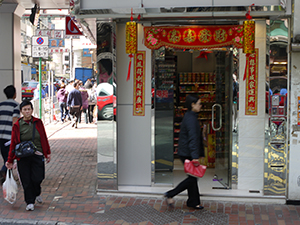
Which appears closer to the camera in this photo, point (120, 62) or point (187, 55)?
point (120, 62)

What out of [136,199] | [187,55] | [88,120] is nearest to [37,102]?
[88,120]

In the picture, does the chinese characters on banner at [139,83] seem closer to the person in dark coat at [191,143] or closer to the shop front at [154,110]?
the shop front at [154,110]

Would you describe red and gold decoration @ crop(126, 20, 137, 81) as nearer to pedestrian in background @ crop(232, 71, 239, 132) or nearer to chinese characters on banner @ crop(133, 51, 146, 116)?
chinese characters on banner @ crop(133, 51, 146, 116)

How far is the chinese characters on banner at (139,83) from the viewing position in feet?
22.3

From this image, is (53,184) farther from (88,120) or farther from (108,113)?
(88,120)

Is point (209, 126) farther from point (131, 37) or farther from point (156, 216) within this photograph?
point (156, 216)

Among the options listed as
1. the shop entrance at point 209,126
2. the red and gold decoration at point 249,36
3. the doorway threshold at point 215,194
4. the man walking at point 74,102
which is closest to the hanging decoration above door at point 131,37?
the shop entrance at point 209,126

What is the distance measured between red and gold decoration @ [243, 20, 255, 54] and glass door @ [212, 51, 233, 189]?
64 cm

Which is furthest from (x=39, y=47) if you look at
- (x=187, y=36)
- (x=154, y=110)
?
(x=187, y=36)

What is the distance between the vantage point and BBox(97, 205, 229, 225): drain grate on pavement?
223 inches

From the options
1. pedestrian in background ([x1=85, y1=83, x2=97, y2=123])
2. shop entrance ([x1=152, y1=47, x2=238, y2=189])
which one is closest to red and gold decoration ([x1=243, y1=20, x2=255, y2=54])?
shop entrance ([x1=152, y1=47, x2=238, y2=189])

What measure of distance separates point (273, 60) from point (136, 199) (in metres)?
3.05

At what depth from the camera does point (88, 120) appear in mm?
18516

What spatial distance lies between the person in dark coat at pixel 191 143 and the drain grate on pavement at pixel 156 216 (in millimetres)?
176
